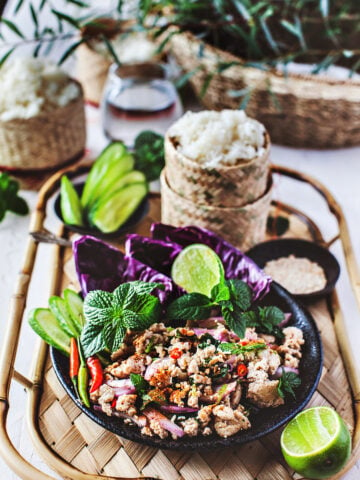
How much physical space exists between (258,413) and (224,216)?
761mm

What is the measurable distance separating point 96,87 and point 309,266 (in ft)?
5.99

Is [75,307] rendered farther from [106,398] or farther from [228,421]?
[228,421]

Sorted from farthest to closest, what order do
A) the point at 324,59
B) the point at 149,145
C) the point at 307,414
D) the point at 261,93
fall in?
the point at 324,59
the point at 261,93
the point at 149,145
the point at 307,414

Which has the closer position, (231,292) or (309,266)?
(231,292)

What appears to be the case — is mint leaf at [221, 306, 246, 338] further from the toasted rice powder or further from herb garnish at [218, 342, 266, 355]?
the toasted rice powder

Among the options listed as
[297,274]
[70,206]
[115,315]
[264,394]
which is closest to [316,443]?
[264,394]

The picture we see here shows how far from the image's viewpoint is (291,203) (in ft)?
8.69

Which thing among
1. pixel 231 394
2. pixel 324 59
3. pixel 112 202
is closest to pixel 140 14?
pixel 324 59

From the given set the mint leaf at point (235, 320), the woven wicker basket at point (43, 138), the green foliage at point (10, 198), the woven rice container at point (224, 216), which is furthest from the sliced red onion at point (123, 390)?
the woven wicker basket at point (43, 138)

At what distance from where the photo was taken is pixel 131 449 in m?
1.49

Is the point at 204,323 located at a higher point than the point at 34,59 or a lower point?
lower

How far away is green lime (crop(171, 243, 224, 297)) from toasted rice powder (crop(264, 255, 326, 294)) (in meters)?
0.33

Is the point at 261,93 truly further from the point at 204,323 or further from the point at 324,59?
the point at 204,323

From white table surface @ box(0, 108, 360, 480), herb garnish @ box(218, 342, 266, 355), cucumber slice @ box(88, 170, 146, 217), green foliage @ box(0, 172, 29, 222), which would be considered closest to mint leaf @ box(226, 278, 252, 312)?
herb garnish @ box(218, 342, 266, 355)
